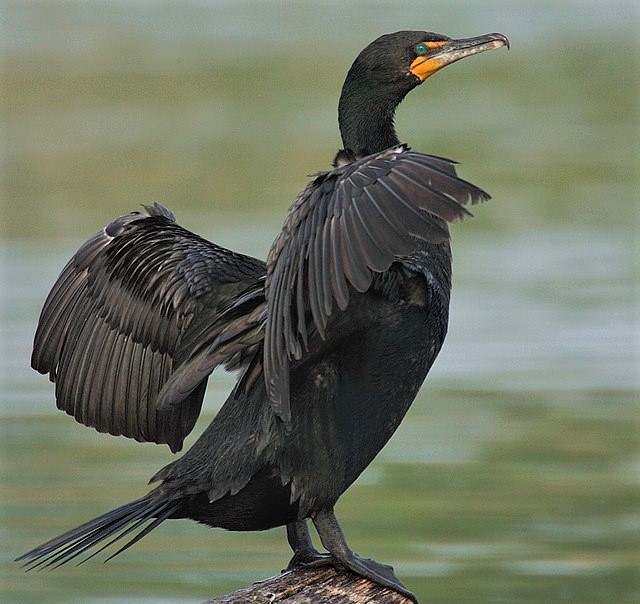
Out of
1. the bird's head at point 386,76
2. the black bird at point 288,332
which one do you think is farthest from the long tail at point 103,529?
the bird's head at point 386,76

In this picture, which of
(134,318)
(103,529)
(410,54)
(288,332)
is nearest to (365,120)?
(410,54)

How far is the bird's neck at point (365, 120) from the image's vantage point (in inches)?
246

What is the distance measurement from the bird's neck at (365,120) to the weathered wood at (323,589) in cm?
160

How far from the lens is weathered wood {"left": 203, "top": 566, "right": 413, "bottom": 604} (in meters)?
5.32

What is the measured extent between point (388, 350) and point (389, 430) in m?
0.30

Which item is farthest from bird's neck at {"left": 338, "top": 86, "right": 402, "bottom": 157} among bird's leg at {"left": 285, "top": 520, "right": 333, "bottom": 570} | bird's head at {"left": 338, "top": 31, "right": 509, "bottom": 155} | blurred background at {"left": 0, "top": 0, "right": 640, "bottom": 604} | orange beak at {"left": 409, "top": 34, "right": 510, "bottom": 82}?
blurred background at {"left": 0, "top": 0, "right": 640, "bottom": 604}

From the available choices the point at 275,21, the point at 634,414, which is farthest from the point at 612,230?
the point at 275,21

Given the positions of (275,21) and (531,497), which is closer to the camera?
(531,497)

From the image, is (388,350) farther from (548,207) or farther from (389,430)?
(548,207)

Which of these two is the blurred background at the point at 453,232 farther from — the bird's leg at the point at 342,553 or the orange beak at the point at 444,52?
the orange beak at the point at 444,52

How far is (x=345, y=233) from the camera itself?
4.80 m

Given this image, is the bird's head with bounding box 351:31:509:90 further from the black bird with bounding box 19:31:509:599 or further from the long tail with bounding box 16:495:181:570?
the long tail with bounding box 16:495:181:570

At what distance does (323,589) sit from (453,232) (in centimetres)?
896

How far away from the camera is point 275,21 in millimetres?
24969
